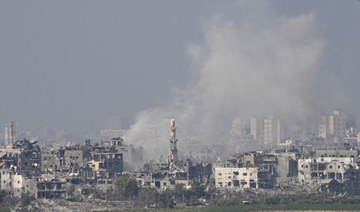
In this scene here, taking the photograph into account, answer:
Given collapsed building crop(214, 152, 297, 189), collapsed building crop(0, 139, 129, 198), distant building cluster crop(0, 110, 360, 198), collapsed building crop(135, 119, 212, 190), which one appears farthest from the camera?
collapsed building crop(214, 152, 297, 189)

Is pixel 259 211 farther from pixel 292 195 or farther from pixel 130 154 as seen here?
pixel 130 154

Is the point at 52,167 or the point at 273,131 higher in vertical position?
the point at 273,131

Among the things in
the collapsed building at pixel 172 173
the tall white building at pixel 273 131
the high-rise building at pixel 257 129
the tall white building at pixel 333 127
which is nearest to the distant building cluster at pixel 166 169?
the collapsed building at pixel 172 173

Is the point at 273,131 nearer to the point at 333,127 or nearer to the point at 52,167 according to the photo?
the point at 333,127

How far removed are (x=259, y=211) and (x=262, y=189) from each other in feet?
33.6

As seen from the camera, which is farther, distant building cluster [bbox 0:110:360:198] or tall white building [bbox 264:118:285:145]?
tall white building [bbox 264:118:285:145]

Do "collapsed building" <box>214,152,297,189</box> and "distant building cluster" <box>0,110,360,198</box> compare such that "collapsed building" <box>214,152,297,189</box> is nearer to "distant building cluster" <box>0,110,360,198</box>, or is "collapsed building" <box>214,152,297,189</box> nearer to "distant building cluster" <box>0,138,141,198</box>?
"distant building cluster" <box>0,110,360,198</box>

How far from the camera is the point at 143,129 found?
89.8 meters

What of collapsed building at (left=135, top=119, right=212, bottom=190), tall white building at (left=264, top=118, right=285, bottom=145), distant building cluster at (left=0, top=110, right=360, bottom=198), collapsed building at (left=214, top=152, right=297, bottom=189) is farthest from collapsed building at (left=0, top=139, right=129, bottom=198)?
tall white building at (left=264, top=118, right=285, bottom=145)

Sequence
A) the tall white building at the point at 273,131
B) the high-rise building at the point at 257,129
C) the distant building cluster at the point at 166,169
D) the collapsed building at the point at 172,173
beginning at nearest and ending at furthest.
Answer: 1. the distant building cluster at the point at 166,169
2. the collapsed building at the point at 172,173
3. the tall white building at the point at 273,131
4. the high-rise building at the point at 257,129

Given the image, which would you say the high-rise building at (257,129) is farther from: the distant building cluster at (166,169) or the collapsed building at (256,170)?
the collapsed building at (256,170)

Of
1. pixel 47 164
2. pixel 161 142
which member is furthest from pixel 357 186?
pixel 161 142

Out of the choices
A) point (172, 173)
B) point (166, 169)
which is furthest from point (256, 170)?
point (166, 169)

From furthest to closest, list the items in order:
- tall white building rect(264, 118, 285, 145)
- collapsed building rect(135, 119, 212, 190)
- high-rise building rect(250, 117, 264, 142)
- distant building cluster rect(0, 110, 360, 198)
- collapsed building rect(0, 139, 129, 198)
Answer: high-rise building rect(250, 117, 264, 142), tall white building rect(264, 118, 285, 145), collapsed building rect(135, 119, 212, 190), distant building cluster rect(0, 110, 360, 198), collapsed building rect(0, 139, 129, 198)
